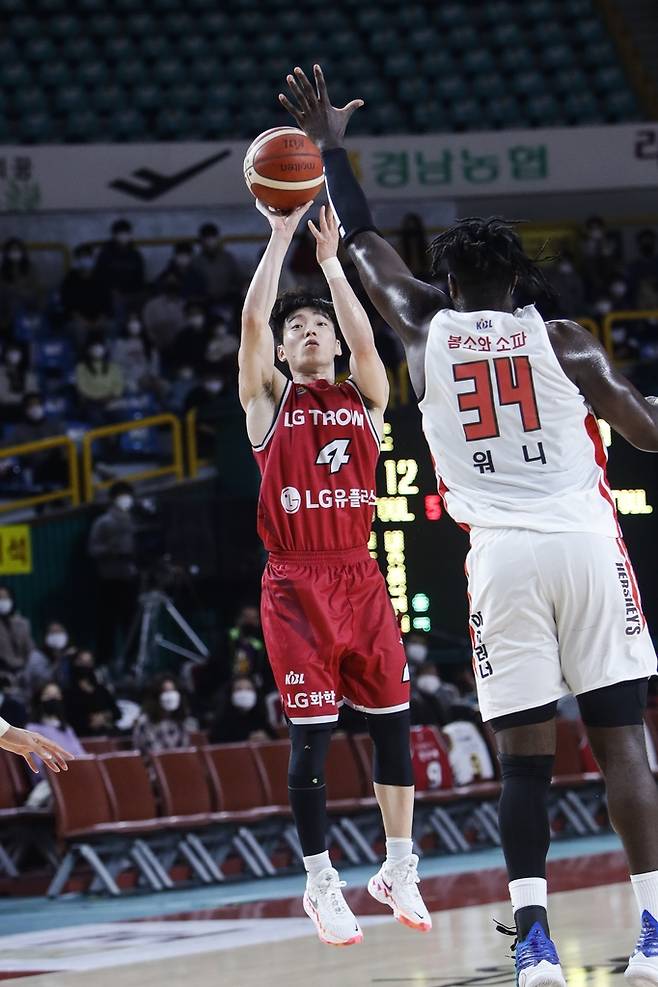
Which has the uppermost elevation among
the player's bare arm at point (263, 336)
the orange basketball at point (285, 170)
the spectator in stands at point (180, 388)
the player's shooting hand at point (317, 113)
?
the spectator in stands at point (180, 388)

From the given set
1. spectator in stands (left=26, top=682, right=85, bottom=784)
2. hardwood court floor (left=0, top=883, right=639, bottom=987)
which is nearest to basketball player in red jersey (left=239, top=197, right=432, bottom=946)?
hardwood court floor (left=0, top=883, right=639, bottom=987)

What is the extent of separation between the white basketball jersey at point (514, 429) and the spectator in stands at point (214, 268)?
15.9 m

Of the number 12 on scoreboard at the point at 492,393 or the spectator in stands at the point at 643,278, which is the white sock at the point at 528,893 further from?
the spectator in stands at the point at 643,278

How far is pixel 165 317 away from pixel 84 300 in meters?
1.04

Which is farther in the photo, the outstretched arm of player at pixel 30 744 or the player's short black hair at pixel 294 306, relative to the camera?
the player's short black hair at pixel 294 306

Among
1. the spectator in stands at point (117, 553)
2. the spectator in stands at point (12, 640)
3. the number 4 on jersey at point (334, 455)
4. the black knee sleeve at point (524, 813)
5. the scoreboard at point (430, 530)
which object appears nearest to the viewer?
the black knee sleeve at point (524, 813)

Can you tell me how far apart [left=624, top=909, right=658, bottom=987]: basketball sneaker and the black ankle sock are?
0.27 meters

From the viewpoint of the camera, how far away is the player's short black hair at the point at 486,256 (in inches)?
197

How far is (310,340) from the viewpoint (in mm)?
6219

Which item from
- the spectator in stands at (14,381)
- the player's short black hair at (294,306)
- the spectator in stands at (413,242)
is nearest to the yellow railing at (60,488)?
the spectator in stands at (14,381)

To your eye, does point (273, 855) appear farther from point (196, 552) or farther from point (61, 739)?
point (196, 552)

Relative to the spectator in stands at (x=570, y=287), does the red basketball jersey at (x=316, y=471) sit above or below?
below

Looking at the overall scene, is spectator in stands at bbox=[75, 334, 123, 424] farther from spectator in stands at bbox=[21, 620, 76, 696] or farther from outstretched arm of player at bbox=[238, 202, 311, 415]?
outstretched arm of player at bbox=[238, 202, 311, 415]

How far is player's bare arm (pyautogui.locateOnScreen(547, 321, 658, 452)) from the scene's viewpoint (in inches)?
191
